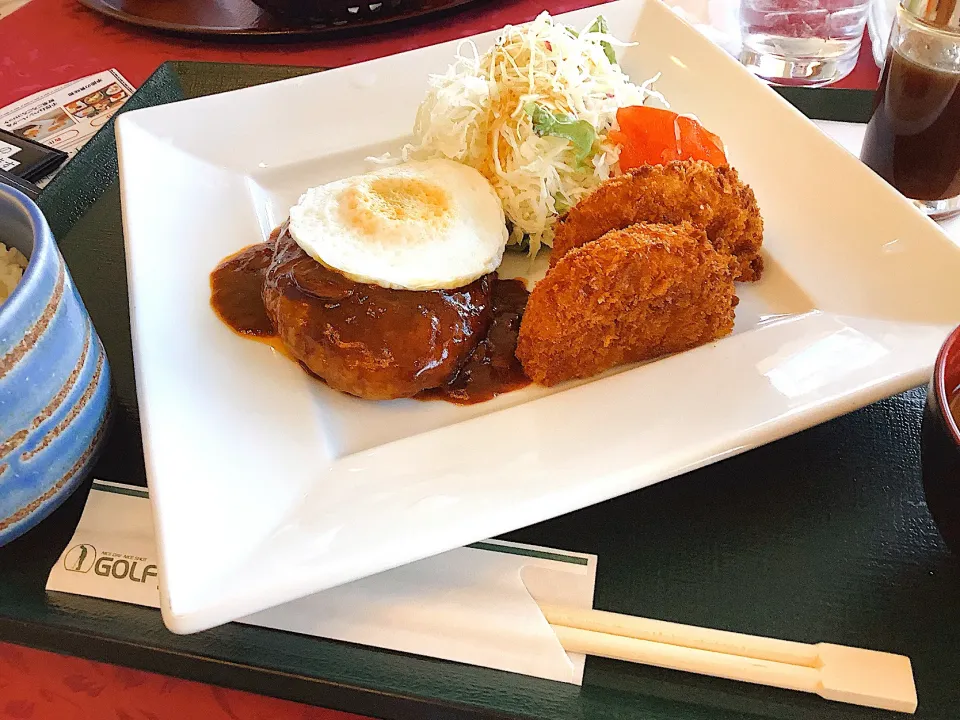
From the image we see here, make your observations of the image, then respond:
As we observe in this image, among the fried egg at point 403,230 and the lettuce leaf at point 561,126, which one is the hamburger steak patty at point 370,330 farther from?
the lettuce leaf at point 561,126

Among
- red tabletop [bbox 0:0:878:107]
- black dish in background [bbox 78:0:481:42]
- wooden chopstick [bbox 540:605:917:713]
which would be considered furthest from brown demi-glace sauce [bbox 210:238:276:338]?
black dish in background [bbox 78:0:481:42]

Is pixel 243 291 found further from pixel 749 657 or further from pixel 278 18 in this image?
pixel 278 18

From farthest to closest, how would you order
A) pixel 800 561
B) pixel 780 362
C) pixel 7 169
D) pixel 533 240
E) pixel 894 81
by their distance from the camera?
pixel 7 169, pixel 533 240, pixel 894 81, pixel 780 362, pixel 800 561

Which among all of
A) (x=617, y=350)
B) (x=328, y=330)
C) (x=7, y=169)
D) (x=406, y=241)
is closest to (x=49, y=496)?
(x=328, y=330)

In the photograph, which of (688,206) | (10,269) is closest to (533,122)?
(688,206)

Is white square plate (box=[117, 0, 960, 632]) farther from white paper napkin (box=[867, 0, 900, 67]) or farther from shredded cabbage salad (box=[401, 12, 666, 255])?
white paper napkin (box=[867, 0, 900, 67])

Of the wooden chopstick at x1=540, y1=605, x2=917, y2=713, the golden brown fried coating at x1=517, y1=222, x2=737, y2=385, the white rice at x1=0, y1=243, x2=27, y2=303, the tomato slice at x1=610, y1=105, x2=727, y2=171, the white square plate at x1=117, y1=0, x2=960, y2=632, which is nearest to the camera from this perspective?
the wooden chopstick at x1=540, y1=605, x2=917, y2=713

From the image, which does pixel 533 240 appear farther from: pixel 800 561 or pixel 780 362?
pixel 800 561
